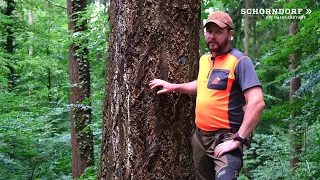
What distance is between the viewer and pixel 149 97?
2.66m

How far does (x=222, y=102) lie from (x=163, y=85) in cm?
48

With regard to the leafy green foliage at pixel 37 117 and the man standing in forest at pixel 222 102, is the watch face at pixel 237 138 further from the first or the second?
the leafy green foliage at pixel 37 117

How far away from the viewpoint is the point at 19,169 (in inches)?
368

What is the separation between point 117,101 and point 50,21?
15.8m

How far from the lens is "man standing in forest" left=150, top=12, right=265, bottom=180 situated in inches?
90.8

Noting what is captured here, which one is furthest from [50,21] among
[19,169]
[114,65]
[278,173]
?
[114,65]

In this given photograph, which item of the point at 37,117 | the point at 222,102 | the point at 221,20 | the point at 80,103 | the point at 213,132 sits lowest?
the point at 37,117

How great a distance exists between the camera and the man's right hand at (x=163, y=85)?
2.61 metres

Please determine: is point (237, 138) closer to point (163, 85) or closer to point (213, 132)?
point (213, 132)

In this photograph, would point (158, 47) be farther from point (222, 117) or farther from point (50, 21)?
point (50, 21)

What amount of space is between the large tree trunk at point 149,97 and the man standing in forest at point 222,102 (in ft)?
0.38

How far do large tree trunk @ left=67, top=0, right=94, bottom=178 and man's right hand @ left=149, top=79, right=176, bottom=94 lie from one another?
551 cm

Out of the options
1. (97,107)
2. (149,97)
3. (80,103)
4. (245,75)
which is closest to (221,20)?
(245,75)

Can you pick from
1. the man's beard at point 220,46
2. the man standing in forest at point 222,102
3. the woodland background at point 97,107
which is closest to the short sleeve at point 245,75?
the man standing in forest at point 222,102
